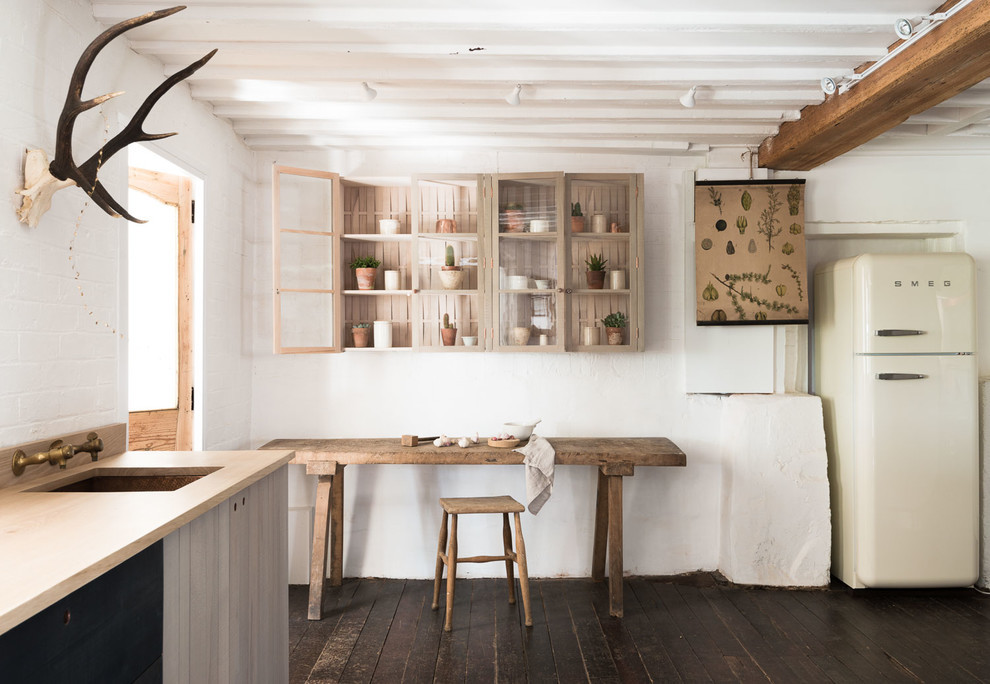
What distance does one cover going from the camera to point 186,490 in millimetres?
2051

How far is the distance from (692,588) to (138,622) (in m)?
3.36

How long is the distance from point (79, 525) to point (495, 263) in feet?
8.91

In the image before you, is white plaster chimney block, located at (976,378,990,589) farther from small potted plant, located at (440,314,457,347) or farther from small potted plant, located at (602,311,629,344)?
small potted plant, located at (440,314,457,347)

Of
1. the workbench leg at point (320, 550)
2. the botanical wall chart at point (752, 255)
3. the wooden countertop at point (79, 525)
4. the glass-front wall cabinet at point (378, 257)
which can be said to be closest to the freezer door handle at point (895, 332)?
the botanical wall chart at point (752, 255)

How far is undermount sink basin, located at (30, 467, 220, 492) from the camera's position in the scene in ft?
7.89

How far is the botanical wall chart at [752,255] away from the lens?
4160 mm

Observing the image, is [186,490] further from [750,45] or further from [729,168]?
[729,168]

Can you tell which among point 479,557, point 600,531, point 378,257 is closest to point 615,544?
point 600,531

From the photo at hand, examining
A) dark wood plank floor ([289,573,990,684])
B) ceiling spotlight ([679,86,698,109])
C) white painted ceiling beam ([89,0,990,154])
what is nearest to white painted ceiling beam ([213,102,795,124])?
white painted ceiling beam ([89,0,990,154])

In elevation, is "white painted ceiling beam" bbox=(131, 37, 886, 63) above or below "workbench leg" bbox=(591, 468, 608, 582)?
above

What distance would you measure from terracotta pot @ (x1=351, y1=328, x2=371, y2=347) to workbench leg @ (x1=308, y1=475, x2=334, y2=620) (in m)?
0.82

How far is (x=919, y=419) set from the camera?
392 cm

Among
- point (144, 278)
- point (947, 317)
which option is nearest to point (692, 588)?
point (947, 317)

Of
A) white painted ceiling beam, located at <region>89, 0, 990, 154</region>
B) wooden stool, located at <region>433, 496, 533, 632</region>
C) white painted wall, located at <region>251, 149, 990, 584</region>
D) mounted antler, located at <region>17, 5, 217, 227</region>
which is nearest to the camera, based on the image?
mounted antler, located at <region>17, 5, 217, 227</region>
